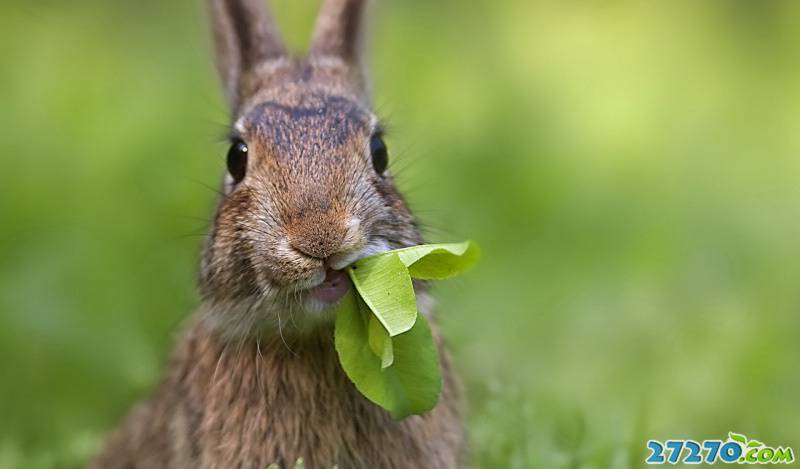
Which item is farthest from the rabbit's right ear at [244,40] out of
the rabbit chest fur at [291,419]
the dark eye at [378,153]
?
the rabbit chest fur at [291,419]

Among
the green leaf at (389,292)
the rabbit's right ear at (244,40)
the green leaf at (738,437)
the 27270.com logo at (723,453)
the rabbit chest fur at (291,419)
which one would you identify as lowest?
the 27270.com logo at (723,453)

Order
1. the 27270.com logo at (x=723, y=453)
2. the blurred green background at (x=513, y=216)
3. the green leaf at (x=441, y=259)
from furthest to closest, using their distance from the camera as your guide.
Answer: the blurred green background at (x=513, y=216) < the 27270.com logo at (x=723, y=453) < the green leaf at (x=441, y=259)

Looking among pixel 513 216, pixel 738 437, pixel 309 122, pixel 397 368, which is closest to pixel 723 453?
pixel 738 437

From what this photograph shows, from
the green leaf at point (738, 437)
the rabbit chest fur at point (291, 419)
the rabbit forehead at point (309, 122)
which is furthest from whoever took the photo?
the green leaf at point (738, 437)

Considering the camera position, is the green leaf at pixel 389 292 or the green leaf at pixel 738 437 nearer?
the green leaf at pixel 389 292

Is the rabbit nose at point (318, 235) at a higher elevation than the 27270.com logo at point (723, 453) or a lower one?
higher

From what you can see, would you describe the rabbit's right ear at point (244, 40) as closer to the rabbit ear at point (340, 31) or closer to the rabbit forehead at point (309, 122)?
the rabbit ear at point (340, 31)
